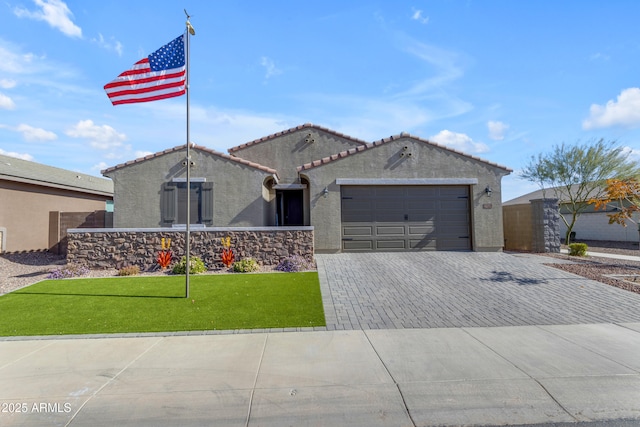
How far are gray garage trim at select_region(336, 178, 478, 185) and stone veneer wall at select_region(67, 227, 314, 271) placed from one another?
2630 millimetres

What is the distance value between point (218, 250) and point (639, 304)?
1184 cm

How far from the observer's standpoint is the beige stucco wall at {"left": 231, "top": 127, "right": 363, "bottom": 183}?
673 inches

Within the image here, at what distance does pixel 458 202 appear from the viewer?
13.9m

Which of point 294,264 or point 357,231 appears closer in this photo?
point 294,264

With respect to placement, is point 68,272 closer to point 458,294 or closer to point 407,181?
point 458,294

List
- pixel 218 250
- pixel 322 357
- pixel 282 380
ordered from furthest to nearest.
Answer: pixel 218 250 < pixel 322 357 < pixel 282 380

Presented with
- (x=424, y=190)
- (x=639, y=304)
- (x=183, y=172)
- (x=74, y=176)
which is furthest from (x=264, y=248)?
A: (x=74, y=176)

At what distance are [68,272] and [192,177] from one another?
529cm

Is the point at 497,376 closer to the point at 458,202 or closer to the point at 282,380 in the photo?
the point at 282,380

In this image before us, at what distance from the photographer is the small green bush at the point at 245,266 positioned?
11.6 meters

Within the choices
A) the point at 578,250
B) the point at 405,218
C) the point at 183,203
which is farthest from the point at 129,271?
the point at 578,250

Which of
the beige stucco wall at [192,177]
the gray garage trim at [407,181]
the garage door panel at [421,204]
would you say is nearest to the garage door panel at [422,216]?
the garage door panel at [421,204]

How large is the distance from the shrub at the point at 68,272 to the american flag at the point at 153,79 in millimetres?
6871

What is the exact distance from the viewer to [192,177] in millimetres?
13461
